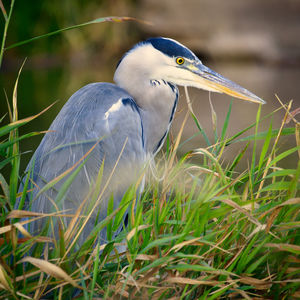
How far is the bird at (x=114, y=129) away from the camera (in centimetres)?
196

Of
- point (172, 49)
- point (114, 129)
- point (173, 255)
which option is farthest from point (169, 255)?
point (172, 49)

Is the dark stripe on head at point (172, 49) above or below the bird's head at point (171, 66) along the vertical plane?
above

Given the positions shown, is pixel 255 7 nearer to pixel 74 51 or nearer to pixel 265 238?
pixel 74 51

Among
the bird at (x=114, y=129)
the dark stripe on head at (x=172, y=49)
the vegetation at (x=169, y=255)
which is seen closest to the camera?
the vegetation at (x=169, y=255)

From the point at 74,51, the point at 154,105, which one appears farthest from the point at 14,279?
the point at 74,51

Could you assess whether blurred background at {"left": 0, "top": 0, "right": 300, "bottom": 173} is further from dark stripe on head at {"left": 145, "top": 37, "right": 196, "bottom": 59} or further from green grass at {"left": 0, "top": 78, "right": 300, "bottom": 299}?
green grass at {"left": 0, "top": 78, "right": 300, "bottom": 299}

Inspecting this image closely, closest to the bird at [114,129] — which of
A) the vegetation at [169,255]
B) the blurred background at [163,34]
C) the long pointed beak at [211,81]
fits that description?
the long pointed beak at [211,81]

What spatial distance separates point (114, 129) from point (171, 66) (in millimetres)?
486

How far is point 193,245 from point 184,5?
12.3 meters

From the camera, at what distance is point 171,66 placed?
2412 millimetres

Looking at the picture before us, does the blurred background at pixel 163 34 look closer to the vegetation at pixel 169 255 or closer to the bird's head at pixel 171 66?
the bird's head at pixel 171 66

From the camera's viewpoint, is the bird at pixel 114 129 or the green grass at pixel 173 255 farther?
the bird at pixel 114 129

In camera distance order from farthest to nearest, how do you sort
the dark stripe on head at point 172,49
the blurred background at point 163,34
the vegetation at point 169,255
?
1. the blurred background at point 163,34
2. the dark stripe on head at point 172,49
3. the vegetation at point 169,255

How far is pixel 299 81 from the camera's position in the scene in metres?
9.37
